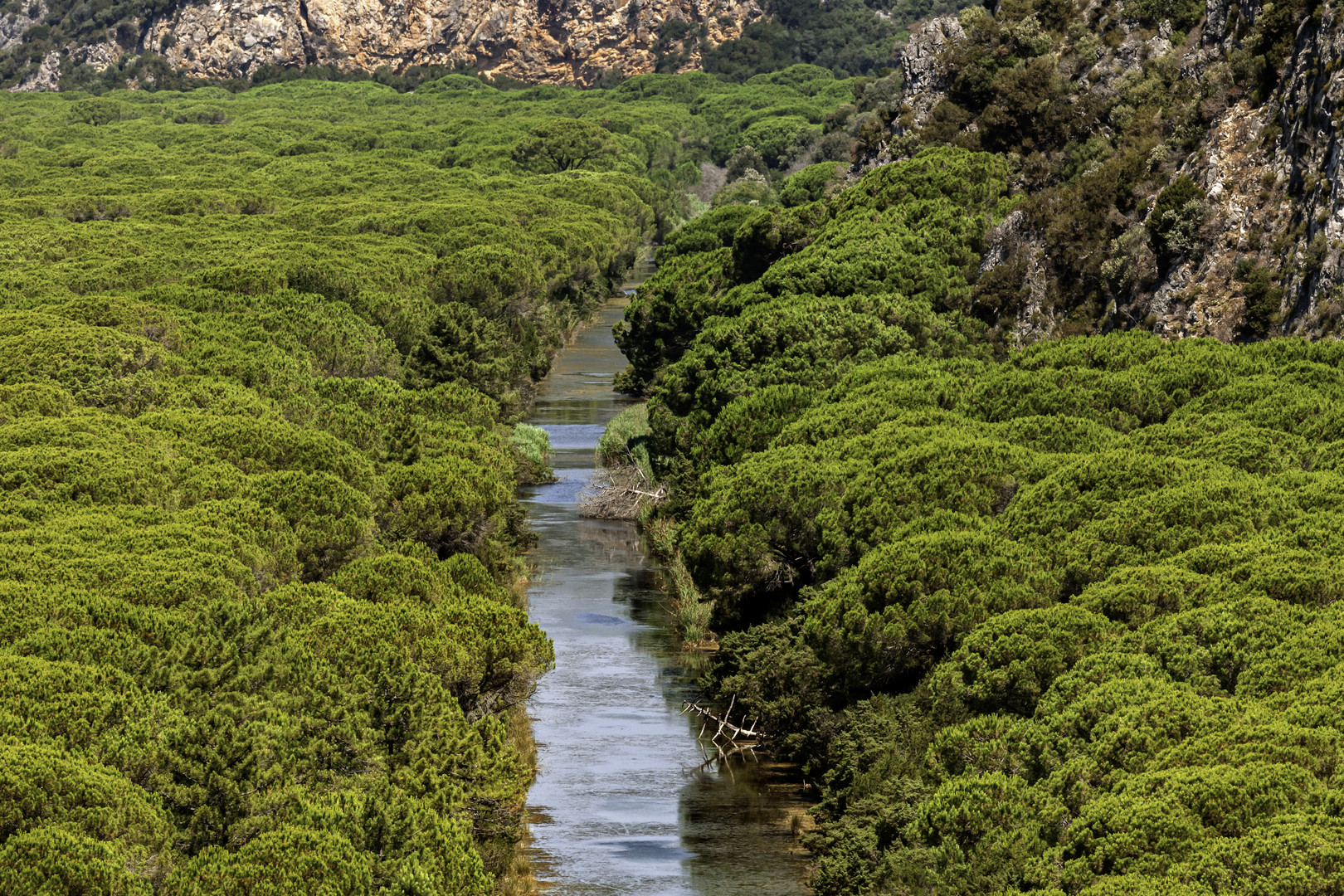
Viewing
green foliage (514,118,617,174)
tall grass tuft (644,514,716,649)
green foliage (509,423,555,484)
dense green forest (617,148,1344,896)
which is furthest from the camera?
green foliage (514,118,617,174)

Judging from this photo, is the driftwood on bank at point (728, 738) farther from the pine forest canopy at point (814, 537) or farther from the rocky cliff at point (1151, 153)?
the rocky cliff at point (1151, 153)

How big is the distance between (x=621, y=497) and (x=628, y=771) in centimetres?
2953

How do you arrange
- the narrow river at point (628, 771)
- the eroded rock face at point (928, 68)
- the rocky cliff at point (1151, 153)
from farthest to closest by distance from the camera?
the eroded rock face at point (928, 68), the rocky cliff at point (1151, 153), the narrow river at point (628, 771)

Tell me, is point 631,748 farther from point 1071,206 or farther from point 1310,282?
point 1071,206

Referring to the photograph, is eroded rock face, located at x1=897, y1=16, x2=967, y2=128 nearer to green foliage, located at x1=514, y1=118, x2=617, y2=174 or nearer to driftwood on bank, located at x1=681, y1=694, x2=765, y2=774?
driftwood on bank, located at x1=681, y1=694, x2=765, y2=774

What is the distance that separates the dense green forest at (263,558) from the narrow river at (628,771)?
6.53ft

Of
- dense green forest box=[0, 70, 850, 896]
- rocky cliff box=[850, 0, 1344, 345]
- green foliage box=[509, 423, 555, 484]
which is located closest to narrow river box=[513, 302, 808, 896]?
dense green forest box=[0, 70, 850, 896]

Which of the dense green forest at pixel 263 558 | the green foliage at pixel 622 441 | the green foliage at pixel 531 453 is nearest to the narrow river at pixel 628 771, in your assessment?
the dense green forest at pixel 263 558

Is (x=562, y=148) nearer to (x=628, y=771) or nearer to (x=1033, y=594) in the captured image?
(x=628, y=771)

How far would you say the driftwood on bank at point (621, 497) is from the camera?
2886 inches

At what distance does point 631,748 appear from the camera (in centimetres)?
4703

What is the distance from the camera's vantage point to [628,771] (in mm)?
45250

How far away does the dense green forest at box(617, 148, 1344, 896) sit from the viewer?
25969 millimetres

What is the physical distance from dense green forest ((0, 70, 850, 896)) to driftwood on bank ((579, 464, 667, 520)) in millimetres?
4542
